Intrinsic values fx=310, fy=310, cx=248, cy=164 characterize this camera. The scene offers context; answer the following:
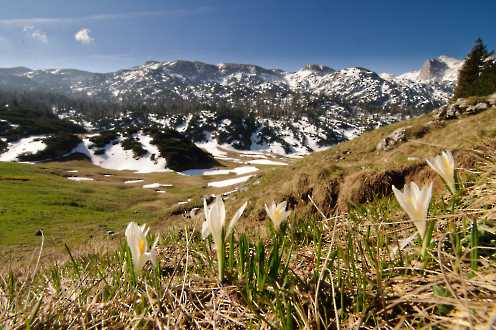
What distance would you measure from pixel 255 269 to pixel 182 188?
235 feet

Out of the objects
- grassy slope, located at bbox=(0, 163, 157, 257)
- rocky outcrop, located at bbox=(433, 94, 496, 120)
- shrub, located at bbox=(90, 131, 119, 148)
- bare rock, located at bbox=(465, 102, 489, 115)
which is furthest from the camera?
shrub, located at bbox=(90, 131, 119, 148)

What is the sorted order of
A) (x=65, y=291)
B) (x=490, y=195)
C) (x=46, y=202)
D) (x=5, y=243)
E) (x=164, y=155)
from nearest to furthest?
(x=65, y=291), (x=490, y=195), (x=5, y=243), (x=46, y=202), (x=164, y=155)

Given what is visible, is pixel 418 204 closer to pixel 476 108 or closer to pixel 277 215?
pixel 277 215

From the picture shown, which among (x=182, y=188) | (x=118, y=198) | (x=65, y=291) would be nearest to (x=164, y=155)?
(x=182, y=188)

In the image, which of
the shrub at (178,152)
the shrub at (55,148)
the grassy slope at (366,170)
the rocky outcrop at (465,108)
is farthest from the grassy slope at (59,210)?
the shrub at (55,148)

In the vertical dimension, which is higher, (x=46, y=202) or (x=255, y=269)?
A: (x=255, y=269)

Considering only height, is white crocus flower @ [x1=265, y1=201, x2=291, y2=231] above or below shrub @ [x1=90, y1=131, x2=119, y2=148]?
below

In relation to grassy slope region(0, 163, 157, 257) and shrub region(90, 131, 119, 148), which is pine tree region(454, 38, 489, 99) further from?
shrub region(90, 131, 119, 148)

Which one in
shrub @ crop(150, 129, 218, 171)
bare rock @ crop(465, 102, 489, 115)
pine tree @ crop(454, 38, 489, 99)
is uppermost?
pine tree @ crop(454, 38, 489, 99)

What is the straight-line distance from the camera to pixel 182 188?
235 feet

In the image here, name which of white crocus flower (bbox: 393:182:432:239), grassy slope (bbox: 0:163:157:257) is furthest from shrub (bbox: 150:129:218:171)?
white crocus flower (bbox: 393:182:432:239)

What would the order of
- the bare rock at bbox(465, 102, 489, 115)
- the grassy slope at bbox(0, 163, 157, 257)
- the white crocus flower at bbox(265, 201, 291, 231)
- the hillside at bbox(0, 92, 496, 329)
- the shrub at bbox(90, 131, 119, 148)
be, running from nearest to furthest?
1. the hillside at bbox(0, 92, 496, 329)
2. the white crocus flower at bbox(265, 201, 291, 231)
3. the bare rock at bbox(465, 102, 489, 115)
4. the grassy slope at bbox(0, 163, 157, 257)
5. the shrub at bbox(90, 131, 119, 148)

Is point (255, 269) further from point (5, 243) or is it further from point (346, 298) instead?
point (5, 243)

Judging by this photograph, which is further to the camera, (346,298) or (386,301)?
(346,298)
